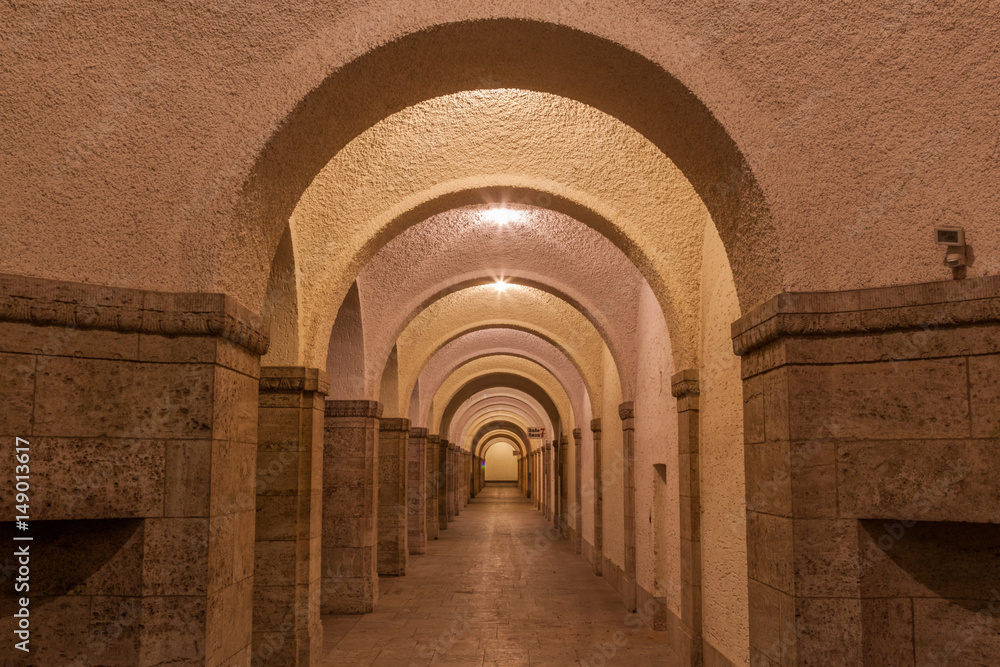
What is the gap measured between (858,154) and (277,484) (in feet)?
20.2

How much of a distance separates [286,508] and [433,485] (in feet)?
47.0

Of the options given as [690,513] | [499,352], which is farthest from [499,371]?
[690,513]

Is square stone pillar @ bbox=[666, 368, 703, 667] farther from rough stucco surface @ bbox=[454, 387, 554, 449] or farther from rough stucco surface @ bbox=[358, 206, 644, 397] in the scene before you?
rough stucco surface @ bbox=[454, 387, 554, 449]

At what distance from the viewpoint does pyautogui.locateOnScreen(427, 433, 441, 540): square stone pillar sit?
72.0ft

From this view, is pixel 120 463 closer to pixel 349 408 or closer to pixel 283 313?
pixel 283 313

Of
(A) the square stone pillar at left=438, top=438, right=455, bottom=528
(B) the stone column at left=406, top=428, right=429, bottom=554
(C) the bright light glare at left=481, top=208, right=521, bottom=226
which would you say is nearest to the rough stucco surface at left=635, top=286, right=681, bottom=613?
(C) the bright light glare at left=481, top=208, right=521, bottom=226

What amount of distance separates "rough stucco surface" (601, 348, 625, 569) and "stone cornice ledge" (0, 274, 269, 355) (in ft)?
30.8

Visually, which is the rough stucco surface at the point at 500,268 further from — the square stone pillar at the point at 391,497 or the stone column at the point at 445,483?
the stone column at the point at 445,483

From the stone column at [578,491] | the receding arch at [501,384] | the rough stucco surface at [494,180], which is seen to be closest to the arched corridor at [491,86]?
the rough stucco surface at [494,180]

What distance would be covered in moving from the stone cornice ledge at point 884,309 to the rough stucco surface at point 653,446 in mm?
4781

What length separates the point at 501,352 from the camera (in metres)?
20.4

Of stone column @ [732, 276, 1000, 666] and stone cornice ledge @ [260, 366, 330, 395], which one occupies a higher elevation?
stone cornice ledge @ [260, 366, 330, 395]

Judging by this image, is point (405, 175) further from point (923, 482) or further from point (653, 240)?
point (923, 482)

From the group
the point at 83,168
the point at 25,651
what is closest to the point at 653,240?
the point at 83,168
